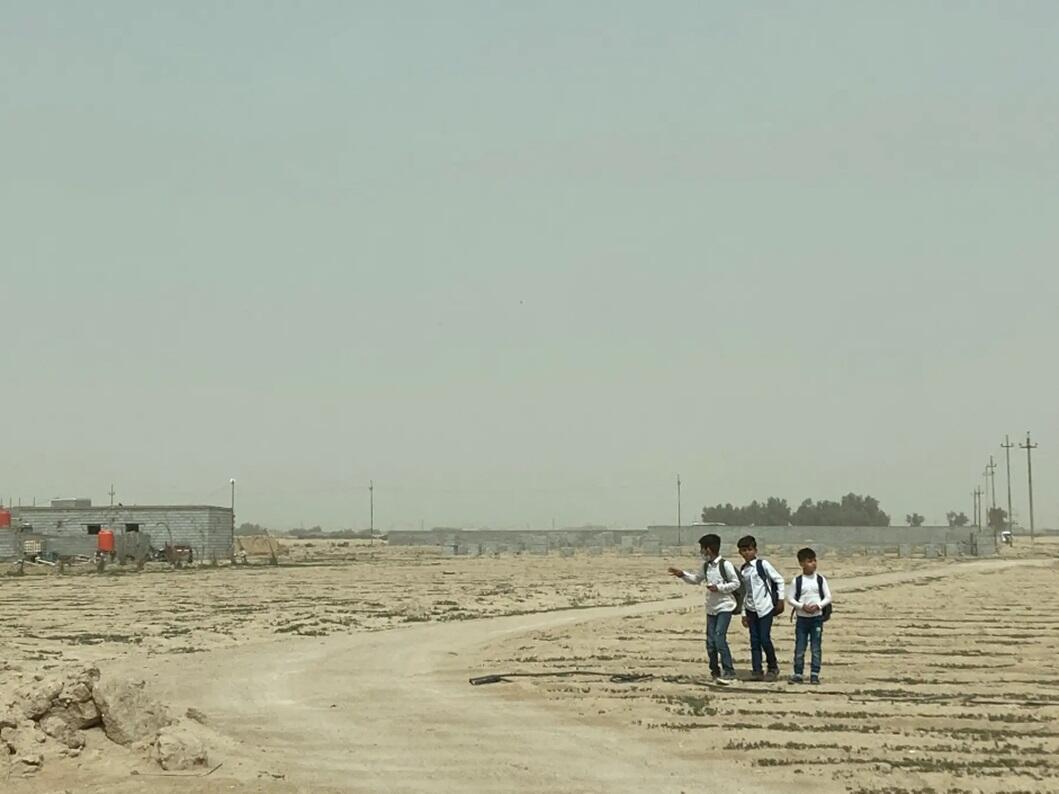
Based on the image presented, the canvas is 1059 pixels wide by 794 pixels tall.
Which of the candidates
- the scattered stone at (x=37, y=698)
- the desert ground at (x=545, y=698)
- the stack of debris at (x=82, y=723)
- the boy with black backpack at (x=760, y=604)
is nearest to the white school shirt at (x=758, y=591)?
the boy with black backpack at (x=760, y=604)

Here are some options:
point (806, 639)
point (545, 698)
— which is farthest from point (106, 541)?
point (806, 639)

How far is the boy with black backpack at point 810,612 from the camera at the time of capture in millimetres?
16484

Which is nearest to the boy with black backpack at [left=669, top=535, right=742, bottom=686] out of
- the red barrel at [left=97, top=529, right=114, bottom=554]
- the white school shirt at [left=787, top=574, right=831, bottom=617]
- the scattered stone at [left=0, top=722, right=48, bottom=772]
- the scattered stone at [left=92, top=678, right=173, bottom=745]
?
the white school shirt at [left=787, top=574, right=831, bottom=617]

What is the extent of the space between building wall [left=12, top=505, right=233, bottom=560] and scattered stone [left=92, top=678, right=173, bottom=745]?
61.9 metres

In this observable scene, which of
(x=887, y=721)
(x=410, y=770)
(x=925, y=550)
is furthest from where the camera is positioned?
Result: (x=925, y=550)

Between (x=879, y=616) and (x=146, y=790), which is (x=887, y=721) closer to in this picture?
(x=146, y=790)

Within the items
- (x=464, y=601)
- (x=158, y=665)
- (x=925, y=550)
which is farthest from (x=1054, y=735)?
(x=925, y=550)

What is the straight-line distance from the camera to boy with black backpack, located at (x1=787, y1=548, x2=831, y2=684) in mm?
16484

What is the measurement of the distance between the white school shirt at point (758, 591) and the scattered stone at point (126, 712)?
7.62 meters

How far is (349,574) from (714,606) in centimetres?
4111

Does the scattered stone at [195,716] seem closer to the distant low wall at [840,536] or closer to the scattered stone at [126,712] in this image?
the scattered stone at [126,712]

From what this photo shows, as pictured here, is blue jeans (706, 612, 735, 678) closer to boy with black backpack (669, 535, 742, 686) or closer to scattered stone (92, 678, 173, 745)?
boy with black backpack (669, 535, 742, 686)

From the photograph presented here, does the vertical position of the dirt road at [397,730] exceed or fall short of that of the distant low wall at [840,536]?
it exceeds it

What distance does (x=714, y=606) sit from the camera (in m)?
16.7
